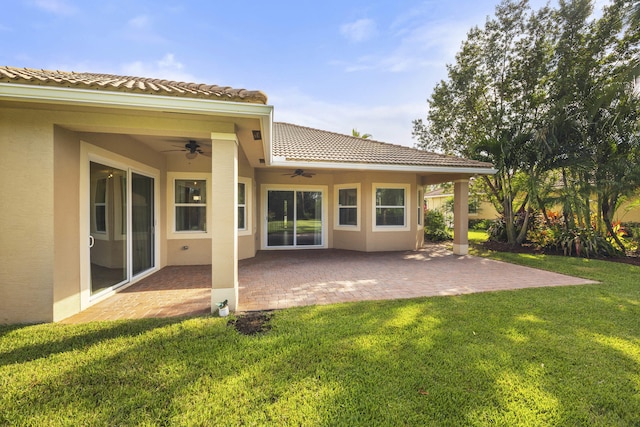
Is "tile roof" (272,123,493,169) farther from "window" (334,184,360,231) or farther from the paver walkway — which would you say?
the paver walkway

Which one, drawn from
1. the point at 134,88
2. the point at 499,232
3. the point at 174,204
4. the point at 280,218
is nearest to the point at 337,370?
the point at 134,88

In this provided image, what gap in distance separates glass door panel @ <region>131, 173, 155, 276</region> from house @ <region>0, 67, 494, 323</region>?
0.03m

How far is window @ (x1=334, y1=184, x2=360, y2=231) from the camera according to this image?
38.3 ft

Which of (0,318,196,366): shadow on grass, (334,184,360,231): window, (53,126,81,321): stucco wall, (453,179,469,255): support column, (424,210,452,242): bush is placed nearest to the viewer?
(0,318,196,366): shadow on grass

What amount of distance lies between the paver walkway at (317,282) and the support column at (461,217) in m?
0.95

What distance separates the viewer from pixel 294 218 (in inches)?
479

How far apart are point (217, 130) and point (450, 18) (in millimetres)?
10155

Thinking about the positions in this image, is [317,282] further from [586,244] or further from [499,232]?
[499,232]

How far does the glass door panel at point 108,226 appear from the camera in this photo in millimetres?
5332

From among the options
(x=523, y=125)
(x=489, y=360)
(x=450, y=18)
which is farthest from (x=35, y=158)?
(x=523, y=125)

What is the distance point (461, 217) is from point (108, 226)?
11384 mm

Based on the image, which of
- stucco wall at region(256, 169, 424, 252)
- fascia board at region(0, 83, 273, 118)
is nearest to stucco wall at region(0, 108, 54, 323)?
fascia board at region(0, 83, 273, 118)

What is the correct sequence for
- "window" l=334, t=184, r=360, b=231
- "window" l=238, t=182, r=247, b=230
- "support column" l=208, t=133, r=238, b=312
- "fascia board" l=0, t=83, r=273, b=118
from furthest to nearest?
"window" l=334, t=184, r=360, b=231, "window" l=238, t=182, r=247, b=230, "support column" l=208, t=133, r=238, b=312, "fascia board" l=0, t=83, r=273, b=118

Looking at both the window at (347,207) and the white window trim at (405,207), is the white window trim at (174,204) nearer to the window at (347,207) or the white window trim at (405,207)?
the window at (347,207)
